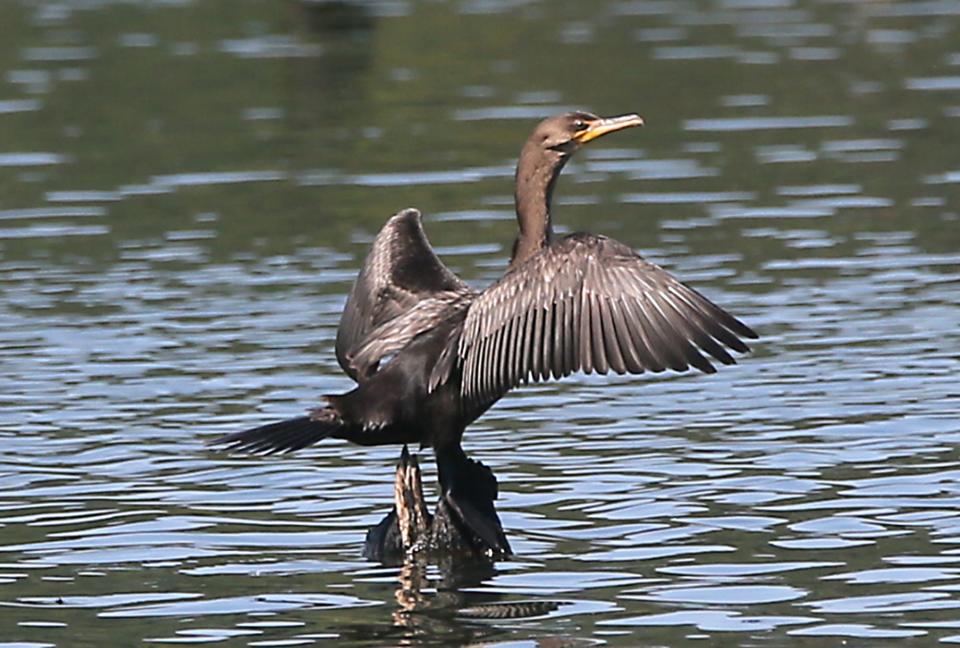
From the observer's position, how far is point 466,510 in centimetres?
888

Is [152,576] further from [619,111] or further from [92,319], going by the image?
[619,111]

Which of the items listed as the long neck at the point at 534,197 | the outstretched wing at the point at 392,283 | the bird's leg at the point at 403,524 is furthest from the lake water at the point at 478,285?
the long neck at the point at 534,197

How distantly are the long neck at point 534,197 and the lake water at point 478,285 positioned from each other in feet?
3.62

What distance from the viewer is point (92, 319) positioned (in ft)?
44.6

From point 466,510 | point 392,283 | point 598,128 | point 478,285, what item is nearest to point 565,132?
point 598,128

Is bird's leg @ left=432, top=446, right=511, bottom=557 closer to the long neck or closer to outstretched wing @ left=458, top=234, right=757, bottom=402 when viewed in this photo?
Answer: outstretched wing @ left=458, top=234, right=757, bottom=402

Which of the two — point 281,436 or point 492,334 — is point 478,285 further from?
point 492,334

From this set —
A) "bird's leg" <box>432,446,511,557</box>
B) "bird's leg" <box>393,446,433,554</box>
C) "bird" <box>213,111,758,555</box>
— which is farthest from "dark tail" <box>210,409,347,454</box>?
"bird's leg" <box>432,446,511,557</box>

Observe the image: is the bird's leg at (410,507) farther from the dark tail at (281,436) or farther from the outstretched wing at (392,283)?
the outstretched wing at (392,283)

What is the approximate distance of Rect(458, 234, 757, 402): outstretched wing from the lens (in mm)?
8195

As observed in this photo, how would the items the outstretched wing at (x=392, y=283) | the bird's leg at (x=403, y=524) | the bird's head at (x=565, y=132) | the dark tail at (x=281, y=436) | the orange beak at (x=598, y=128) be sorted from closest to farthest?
the dark tail at (x=281, y=436) < the bird's leg at (x=403, y=524) < the orange beak at (x=598, y=128) < the bird's head at (x=565, y=132) < the outstretched wing at (x=392, y=283)

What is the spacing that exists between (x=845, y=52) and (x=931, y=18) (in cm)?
303

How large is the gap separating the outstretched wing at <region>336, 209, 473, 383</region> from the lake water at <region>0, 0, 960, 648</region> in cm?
71

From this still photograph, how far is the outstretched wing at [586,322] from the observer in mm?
8195
